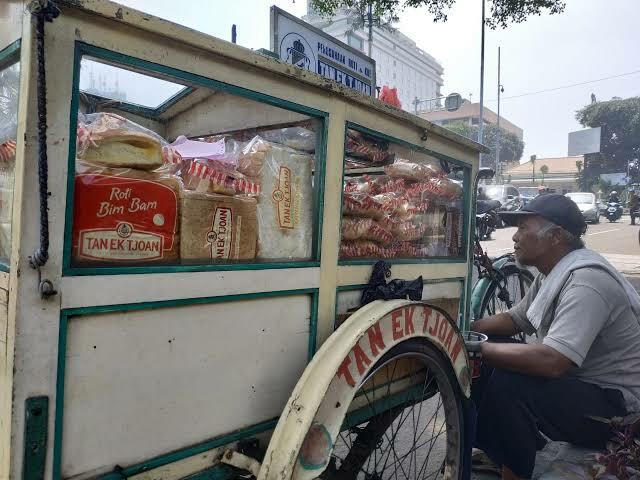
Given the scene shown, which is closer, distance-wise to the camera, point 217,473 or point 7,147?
point 7,147

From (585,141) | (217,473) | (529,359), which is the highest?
(585,141)

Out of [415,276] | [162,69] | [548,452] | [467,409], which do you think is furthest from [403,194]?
[548,452]

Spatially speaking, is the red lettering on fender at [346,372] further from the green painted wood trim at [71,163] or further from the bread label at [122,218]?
the green painted wood trim at [71,163]

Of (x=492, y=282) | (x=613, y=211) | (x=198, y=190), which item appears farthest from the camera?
(x=613, y=211)

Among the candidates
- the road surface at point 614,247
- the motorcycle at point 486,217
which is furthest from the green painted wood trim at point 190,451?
the road surface at point 614,247

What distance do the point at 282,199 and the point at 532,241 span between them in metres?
1.37

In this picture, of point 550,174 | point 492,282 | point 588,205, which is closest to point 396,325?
A: point 492,282

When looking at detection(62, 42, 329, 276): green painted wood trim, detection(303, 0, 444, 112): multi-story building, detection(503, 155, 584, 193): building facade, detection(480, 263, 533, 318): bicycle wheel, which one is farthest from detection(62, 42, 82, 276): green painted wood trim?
detection(303, 0, 444, 112): multi-story building

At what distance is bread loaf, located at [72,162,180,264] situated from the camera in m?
1.02

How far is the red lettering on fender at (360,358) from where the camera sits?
135cm

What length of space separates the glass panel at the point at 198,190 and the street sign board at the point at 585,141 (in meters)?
47.2

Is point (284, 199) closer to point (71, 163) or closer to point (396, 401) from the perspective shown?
point (71, 163)

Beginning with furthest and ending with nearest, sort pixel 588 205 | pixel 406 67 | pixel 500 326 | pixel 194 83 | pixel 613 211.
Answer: pixel 406 67, pixel 613 211, pixel 588 205, pixel 500 326, pixel 194 83

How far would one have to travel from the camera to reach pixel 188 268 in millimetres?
1137
